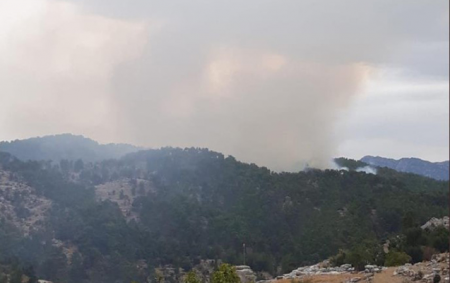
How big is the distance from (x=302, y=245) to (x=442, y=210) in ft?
72.9

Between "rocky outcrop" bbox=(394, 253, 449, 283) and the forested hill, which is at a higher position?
the forested hill

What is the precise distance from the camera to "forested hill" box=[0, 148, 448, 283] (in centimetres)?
10744

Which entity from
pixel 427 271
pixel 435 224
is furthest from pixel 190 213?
pixel 427 271

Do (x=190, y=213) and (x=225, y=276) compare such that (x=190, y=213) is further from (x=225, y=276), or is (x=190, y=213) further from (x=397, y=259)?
(x=225, y=276)

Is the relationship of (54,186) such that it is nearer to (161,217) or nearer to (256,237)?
(161,217)

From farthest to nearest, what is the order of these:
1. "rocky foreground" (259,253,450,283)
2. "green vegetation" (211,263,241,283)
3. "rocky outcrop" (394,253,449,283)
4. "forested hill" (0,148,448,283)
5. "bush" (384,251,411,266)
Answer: "forested hill" (0,148,448,283)
"bush" (384,251,411,266)
"green vegetation" (211,263,241,283)
"rocky foreground" (259,253,450,283)
"rocky outcrop" (394,253,449,283)

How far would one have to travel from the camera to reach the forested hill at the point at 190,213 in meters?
107

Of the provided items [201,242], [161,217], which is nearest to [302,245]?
[201,242]

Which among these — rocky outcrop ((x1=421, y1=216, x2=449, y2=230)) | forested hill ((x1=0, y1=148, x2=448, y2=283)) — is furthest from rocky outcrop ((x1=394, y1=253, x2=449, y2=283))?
forested hill ((x1=0, y1=148, x2=448, y2=283))

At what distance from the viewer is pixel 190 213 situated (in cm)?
13050

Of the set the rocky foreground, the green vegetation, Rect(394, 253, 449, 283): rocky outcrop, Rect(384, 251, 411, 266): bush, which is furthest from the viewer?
Rect(384, 251, 411, 266): bush

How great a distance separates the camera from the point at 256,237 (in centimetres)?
11975

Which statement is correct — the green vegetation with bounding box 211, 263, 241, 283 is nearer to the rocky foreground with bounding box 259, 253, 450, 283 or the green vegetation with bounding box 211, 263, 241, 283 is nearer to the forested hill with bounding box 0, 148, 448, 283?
the rocky foreground with bounding box 259, 253, 450, 283

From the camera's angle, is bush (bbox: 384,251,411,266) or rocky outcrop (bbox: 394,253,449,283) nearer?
rocky outcrop (bbox: 394,253,449,283)
